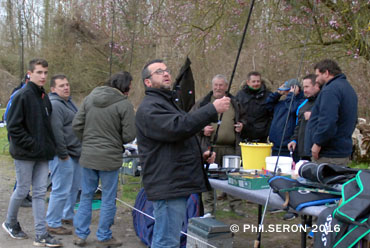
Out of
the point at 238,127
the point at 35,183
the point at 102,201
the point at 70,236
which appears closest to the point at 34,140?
the point at 35,183

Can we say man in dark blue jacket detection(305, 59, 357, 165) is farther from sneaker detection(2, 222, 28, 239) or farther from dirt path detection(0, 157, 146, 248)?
sneaker detection(2, 222, 28, 239)

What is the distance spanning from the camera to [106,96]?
438 centimetres

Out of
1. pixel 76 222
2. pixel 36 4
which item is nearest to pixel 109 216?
pixel 76 222

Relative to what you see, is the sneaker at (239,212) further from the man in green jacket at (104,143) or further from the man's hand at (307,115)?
the man in green jacket at (104,143)

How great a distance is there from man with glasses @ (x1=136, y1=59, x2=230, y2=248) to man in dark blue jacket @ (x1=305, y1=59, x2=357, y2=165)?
1.51 meters

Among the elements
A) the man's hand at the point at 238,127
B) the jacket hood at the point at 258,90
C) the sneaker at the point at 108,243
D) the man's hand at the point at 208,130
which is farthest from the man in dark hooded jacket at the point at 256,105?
the sneaker at the point at 108,243

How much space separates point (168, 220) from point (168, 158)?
41cm

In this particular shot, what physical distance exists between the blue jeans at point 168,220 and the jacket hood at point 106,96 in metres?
1.74

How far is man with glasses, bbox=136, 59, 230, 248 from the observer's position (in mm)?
2768

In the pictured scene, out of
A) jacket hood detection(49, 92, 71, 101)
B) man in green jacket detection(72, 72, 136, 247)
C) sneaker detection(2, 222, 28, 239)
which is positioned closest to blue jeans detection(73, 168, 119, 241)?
man in green jacket detection(72, 72, 136, 247)

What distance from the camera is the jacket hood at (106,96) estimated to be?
4.37m

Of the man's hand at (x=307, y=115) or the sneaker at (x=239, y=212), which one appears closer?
the man's hand at (x=307, y=115)

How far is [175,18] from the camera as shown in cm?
1001

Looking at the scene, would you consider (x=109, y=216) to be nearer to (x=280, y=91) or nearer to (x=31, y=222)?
(x=31, y=222)
